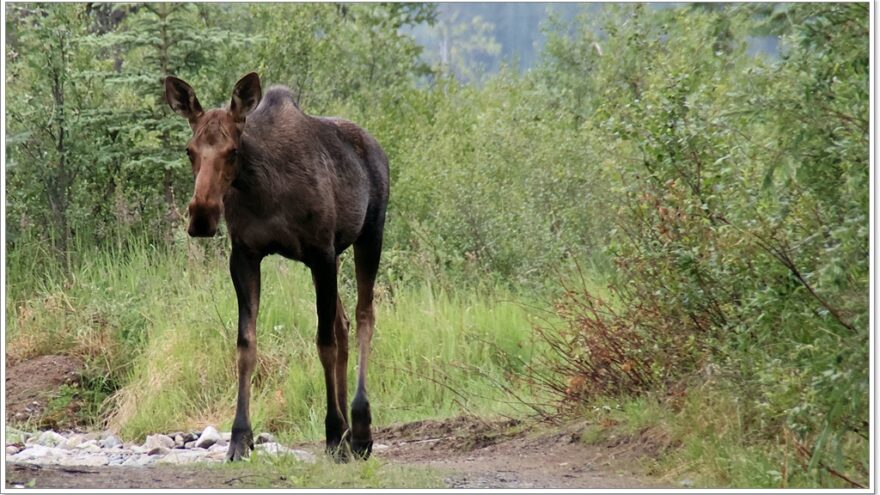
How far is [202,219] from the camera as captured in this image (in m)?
7.52

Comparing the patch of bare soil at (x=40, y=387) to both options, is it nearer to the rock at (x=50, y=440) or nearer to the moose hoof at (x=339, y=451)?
the rock at (x=50, y=440)

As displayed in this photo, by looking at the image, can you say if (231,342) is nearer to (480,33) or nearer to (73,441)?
(73,441)

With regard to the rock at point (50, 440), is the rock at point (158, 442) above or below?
below

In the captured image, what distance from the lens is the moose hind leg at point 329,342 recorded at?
8.62 m

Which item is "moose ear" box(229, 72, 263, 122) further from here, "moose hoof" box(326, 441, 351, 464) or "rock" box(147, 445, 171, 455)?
"rock" box(147, 445, 171, 455)

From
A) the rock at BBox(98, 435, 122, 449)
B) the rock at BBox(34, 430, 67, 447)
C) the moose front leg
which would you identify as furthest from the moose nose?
the rock at BBox(34, 430, 67, 447)

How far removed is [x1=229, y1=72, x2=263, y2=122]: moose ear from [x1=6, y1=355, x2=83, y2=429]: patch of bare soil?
5267 mm

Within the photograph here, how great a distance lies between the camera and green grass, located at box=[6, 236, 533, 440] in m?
11.8

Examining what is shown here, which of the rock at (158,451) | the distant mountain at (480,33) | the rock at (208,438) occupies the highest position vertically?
the distant mountain at (480,33)

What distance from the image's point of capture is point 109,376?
13070 millimetres

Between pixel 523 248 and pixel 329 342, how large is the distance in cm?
615

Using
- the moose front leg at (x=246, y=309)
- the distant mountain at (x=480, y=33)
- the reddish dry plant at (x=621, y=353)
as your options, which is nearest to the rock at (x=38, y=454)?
the moose front leg at (x=246, y=309)

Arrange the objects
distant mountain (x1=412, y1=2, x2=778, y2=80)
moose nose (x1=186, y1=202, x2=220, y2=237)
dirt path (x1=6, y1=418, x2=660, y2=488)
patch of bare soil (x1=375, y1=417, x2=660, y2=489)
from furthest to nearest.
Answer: distant mountain (x1=412, y1=2, x2=778, y2=80) < patch of bare soil (x1=375, y1=417, x2=660, y2=489) < moose nose (x1=186, y1=202, x2=220, y2=237) < dirt path (x1=6, y1=418, x2=660, y2=488)

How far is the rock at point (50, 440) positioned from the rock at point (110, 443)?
308 millimetres
